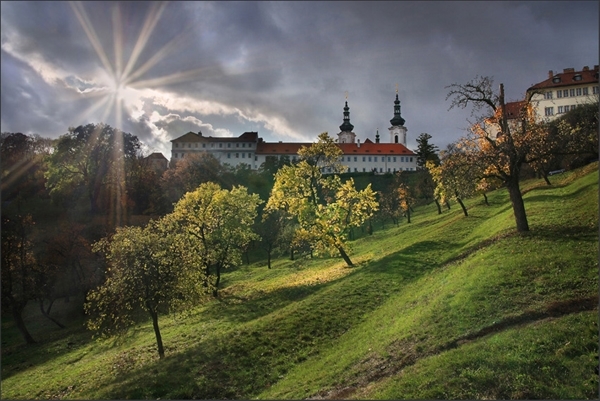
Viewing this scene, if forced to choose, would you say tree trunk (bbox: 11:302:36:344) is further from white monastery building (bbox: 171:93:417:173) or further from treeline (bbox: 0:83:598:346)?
white monastery building (bbox: 171:93:417:173)

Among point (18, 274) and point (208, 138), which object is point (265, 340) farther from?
point (208, 138)

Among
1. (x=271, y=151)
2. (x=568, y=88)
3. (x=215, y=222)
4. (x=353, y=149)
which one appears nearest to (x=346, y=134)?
(x=353, y=149)

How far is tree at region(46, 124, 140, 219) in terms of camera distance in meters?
82.2

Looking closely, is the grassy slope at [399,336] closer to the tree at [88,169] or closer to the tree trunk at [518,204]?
the tree trunk at [518,204]

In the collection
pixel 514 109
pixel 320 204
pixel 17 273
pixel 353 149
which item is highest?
pixel 353 149

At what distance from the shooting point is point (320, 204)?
1722 inches

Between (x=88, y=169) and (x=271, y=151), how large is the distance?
265 feet

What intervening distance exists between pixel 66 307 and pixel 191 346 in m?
37.1

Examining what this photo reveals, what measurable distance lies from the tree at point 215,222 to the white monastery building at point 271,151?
350 feet

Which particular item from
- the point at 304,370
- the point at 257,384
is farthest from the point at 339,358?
the point at 257,384

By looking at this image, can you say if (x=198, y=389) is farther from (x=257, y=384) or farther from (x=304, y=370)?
(x=304, y=370)

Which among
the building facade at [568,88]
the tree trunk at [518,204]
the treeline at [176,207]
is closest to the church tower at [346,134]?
the treeline at [176,207]

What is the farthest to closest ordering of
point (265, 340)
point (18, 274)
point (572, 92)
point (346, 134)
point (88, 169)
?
1. point (346, 134)
2. point (572, 92)
3. point (88, 169)
4. point (18, 274)
5. point (265, 340)

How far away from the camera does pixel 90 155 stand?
82938 mm
